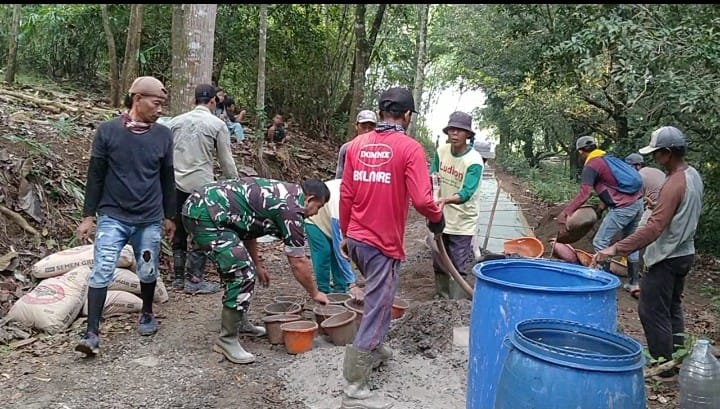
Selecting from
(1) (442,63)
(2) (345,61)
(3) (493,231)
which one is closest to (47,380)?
(3) (493,231)

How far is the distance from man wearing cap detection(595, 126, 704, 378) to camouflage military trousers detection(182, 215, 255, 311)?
2153 mm

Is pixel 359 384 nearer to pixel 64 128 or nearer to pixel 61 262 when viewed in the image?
Result: pixel 61 262

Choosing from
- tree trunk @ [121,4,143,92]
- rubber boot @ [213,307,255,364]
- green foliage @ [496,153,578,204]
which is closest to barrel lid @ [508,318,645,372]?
rubber boot @ [213,307,255,364]

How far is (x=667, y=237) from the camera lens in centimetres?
376

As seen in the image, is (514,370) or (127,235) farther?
(127,235)

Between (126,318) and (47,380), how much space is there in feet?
3.28

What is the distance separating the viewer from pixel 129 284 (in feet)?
15.3

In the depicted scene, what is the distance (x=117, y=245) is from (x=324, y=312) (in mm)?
1448

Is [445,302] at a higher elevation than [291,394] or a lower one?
higher

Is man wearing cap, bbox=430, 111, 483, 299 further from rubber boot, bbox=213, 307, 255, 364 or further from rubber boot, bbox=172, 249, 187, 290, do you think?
rubber boot, bbox=172, 249, 187, 290

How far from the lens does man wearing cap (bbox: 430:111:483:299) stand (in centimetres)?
482

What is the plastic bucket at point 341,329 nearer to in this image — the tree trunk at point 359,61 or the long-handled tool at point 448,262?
the long-handled tool at point 448,262

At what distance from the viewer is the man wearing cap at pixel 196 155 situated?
4996 mm

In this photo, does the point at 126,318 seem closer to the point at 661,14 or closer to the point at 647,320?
the point at 647,320
